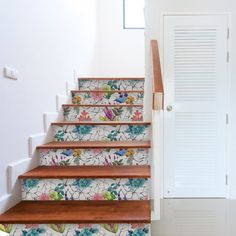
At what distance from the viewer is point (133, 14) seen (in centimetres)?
560

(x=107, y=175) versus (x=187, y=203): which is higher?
(x=107, y=175)

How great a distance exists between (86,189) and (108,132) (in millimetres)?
793

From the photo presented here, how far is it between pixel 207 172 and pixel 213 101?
76cm

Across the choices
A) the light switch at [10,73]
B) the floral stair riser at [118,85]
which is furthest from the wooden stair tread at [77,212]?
the floral stair riser at [118,85]

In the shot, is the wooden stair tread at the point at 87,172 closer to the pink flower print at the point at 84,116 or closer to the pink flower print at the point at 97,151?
the pink flower print at the point at 97,151

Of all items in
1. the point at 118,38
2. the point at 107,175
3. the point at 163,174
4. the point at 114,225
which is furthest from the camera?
the point at 118,38

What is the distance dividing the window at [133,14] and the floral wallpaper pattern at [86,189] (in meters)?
3.75

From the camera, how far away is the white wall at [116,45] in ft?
18.0

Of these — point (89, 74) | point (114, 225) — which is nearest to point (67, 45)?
point (89, 74)

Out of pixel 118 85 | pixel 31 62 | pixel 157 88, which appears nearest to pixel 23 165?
pixel 31 62

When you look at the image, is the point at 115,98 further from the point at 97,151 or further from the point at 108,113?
the point at 97,151

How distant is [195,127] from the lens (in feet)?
11.2

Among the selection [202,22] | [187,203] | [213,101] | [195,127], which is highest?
[202,22]

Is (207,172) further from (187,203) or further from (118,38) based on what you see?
(118,38)
